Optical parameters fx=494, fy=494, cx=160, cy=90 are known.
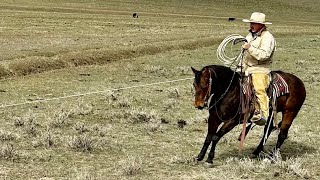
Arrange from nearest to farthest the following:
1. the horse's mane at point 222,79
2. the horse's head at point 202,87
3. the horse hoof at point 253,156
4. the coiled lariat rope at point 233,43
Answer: the horse's head at point 202,87
the horse's mane at point 222,79
the coiled lariat rope at point 233,43
the horse hoof at point 253,156

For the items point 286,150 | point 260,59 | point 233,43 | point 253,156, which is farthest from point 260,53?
point 286,150

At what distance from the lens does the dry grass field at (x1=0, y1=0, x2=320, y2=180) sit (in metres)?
8.45

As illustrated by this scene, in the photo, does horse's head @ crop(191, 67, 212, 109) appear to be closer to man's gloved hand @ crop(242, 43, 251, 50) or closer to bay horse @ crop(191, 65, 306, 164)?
bay horse @ crop(191, 65, 306, 164)

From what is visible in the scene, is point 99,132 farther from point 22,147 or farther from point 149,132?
point 22,147

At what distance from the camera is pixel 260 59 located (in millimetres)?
8391

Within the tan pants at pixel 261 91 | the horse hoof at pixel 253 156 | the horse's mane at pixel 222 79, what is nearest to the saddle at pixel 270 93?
the tan pants at pixel 261 91

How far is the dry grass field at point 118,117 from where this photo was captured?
8.45 meters

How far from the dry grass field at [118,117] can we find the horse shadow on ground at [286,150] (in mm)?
21

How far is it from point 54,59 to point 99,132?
34.8 feet

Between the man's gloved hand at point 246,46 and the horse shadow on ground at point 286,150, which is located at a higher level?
the man's gloved hand at point 246,46

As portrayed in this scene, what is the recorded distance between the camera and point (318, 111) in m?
13.7

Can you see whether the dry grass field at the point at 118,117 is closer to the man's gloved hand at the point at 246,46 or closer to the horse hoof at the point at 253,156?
the horse hoof at the point at 253,156

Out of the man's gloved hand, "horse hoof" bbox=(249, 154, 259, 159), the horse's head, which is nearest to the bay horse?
the horse's head

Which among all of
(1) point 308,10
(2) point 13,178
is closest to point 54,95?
(2) point 13,178
